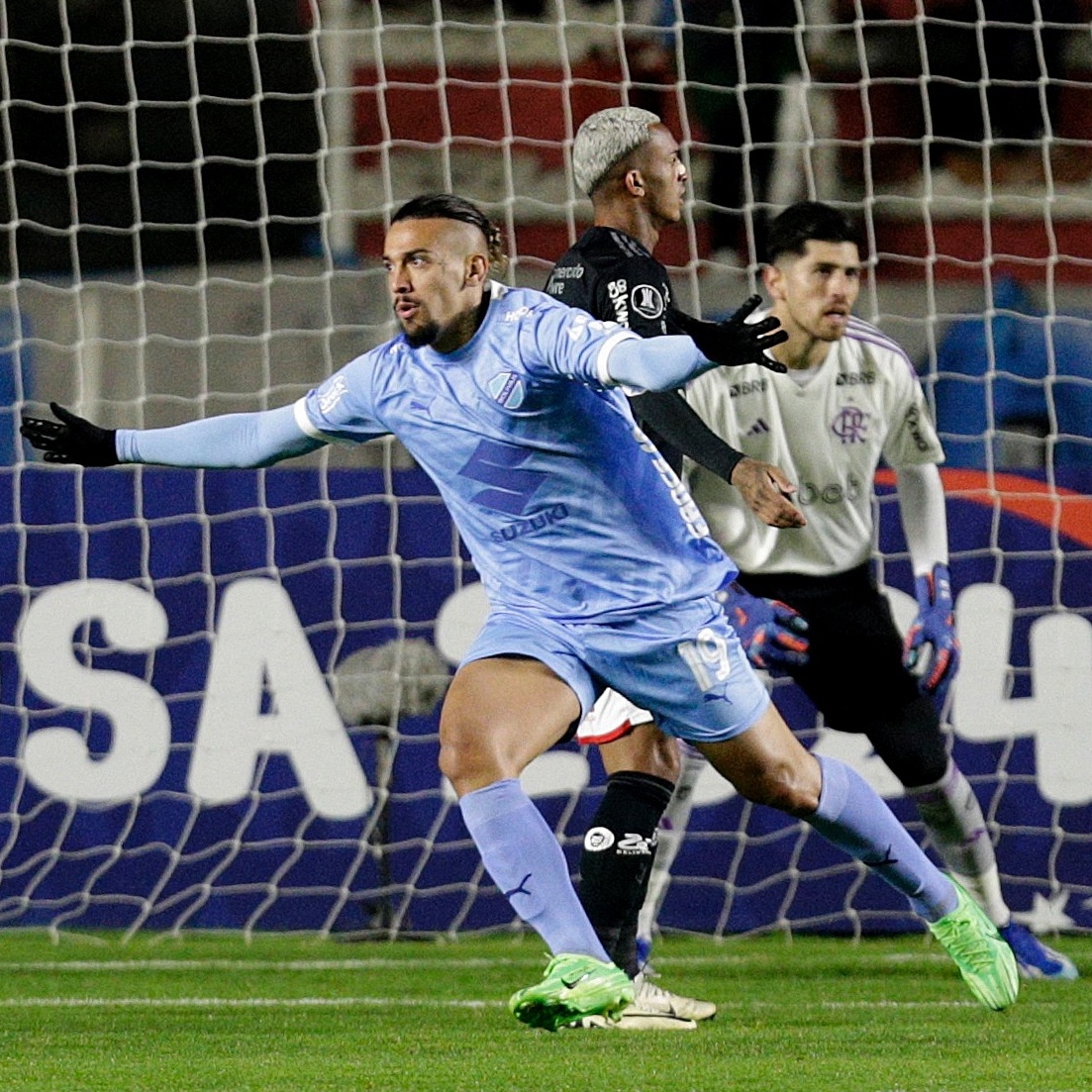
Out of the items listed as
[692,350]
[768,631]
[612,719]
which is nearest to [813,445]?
[768,631]

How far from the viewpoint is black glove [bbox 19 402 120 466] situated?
416cm

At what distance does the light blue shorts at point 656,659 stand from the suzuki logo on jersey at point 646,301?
60 centimetres

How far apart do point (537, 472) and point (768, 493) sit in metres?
0.57

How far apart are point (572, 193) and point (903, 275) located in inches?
60.3

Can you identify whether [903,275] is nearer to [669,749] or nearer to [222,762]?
[222,762]

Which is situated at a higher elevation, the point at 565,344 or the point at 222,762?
Result: the point at 565,344

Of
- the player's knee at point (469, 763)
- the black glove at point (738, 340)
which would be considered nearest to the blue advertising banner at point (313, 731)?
the player's knee at point (469, 763)

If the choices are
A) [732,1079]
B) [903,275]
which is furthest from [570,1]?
[732,1079]

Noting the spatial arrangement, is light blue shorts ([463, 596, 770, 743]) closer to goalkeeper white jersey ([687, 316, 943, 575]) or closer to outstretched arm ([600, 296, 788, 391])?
outstretched arm ([600, 296, 788, 391])

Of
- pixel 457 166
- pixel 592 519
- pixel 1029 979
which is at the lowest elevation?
pixel 1029 979

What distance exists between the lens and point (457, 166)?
8789 mm

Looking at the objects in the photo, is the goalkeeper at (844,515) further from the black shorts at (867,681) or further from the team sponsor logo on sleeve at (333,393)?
the team sponsor logo on sleeve at (333,393)

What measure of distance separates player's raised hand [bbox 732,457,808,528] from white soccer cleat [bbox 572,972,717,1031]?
1322 millimetres

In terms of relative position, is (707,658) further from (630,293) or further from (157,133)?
(157,133)
